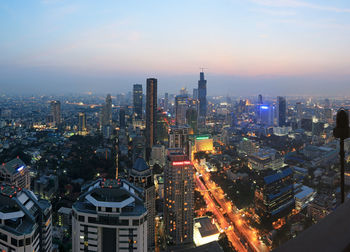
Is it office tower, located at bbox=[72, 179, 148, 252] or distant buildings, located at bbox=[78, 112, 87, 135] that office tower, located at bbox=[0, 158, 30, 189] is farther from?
distant buildings, located at bbox=[78, 112, 87, 135]

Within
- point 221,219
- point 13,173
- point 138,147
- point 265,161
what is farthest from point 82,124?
point 221,219

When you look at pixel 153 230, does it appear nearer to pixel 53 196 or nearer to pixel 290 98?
pixel 53 196

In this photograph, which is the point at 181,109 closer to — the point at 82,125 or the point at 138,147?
the point at 82,125

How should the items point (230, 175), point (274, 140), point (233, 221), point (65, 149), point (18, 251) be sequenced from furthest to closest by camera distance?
point (274, 140)
point (65, 149)
point (230, 175)
point (233, 221)
point (18, 251)

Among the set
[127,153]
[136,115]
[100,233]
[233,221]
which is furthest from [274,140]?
[100,233]

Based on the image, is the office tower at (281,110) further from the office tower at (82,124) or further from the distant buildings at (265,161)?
the office tower at (82,124)

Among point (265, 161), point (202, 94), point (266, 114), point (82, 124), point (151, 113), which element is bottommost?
point (265, 161)

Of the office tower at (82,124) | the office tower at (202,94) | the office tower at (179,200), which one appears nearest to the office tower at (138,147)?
the office tower at (179,200)
